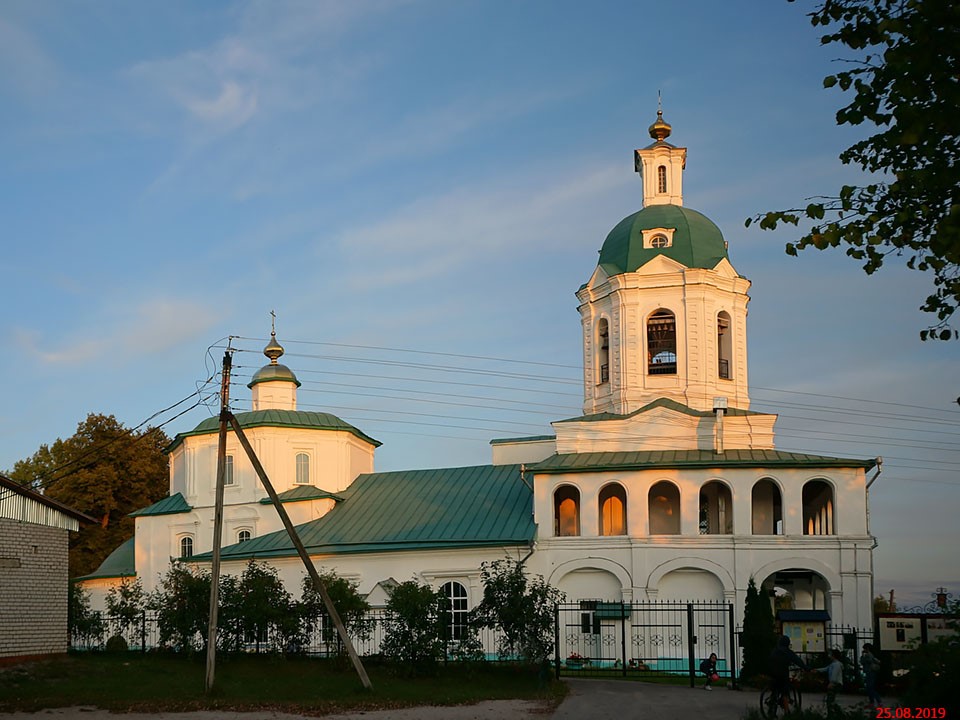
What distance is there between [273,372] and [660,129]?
648 inches

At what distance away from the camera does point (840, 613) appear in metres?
32.6

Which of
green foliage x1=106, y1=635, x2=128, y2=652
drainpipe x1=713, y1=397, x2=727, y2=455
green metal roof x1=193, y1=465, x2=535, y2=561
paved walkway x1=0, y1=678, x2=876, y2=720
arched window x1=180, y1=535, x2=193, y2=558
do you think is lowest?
green foliage x1=106, y1=635, x2=128, y2=652

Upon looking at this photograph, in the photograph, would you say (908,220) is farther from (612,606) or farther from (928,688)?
(612,606)

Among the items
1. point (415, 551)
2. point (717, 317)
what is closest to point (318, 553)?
point (415, 551)

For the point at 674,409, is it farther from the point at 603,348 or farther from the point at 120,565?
the point at 120,565

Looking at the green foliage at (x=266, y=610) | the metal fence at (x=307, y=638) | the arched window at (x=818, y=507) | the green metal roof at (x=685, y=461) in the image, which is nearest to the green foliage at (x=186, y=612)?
the metal fence at (x=307, y=638)

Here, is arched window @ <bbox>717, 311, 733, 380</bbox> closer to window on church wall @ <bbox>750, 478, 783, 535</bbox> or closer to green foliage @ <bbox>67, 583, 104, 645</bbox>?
window on church wall @ <bbox>750, 478, 783, 535</bbox>

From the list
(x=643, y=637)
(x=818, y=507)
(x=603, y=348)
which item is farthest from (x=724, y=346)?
(x=643, y=637)

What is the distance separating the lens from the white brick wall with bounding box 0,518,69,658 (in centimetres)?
2561

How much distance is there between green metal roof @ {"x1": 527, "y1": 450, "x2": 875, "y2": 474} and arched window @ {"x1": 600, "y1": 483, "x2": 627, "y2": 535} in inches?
48.0

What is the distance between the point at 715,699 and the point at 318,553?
17.1 meters

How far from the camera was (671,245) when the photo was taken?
124ft

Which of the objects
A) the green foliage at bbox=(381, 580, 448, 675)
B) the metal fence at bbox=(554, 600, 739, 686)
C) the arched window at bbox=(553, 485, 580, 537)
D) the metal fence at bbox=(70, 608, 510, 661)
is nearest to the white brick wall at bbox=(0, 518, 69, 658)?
the metal fence at bbox=(70, 608, 510, 661)

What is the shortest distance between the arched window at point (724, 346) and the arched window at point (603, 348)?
3.54 metres
